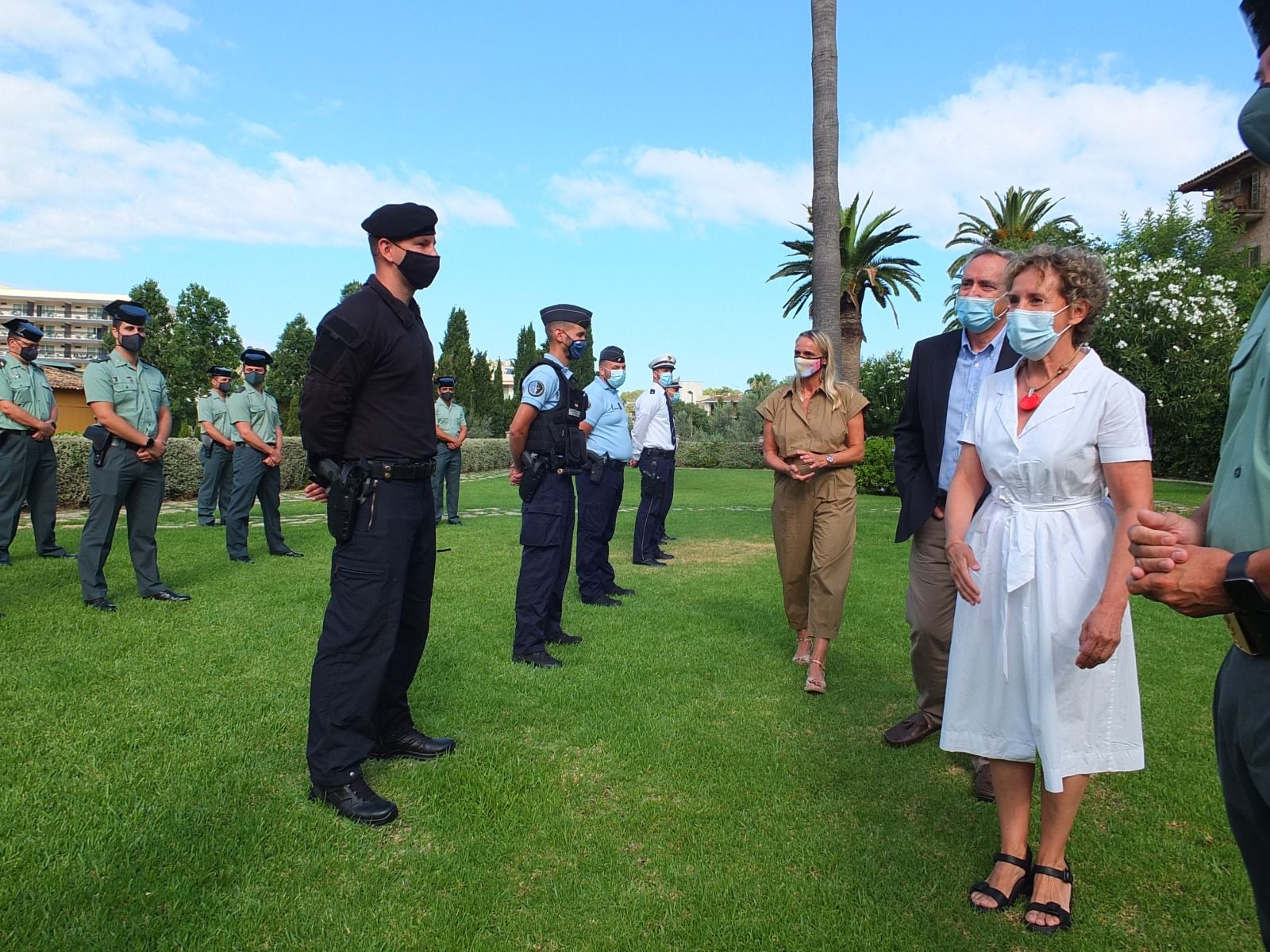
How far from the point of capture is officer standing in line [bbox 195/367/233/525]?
A: 10844 mm

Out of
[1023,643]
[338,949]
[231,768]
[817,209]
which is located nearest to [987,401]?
[1023,643]

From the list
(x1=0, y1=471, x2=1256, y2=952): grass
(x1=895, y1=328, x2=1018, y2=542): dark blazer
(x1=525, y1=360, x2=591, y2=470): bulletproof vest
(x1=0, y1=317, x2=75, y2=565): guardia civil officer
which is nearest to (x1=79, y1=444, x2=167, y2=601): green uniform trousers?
(x1=0, y1=471, x2=1256, y2=952): grass

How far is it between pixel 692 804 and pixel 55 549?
835 cm

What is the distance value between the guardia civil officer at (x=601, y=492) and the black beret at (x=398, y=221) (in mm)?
3459

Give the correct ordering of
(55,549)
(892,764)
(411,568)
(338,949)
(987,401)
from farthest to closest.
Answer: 1. (55,549)
2. (892,764)
3. (411,568)
4. (987,401)
5. (338,949)

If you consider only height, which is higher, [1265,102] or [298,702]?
[1265,102]

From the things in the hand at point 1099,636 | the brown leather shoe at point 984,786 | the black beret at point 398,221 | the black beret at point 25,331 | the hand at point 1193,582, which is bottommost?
the brown leather shoe at point 984,786

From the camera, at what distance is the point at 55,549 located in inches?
338

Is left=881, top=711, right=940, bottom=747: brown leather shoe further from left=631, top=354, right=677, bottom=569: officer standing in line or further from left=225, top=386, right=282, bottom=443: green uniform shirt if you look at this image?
left=225, top=386, right=282, bottom=443: green uniform shirt

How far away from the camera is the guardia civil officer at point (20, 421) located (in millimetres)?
7699

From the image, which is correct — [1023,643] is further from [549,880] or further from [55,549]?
[55,549]

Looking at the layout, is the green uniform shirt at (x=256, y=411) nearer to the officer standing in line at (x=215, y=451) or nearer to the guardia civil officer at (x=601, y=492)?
the officer standing in line at (x=215, y=451)

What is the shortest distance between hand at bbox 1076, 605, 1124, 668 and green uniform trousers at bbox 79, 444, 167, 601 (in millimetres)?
6505

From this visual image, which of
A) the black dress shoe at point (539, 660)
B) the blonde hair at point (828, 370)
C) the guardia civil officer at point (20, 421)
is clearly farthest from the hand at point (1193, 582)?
the guardia civil officer at point (20, 421)
